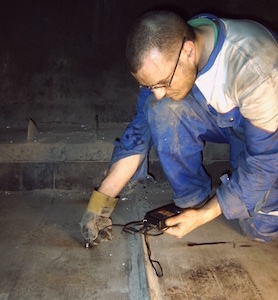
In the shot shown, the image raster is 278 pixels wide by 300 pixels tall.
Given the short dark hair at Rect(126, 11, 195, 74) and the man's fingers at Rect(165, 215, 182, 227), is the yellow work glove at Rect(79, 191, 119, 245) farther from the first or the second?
the short dark hair at Rect(126, 11, 195, 74)

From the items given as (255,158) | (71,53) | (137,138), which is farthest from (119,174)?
(71,53)

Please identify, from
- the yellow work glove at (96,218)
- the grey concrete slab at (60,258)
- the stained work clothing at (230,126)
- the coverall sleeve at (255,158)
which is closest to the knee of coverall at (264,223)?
the stained work clothing at (230,126)

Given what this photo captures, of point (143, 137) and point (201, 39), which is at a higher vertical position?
point (201, 39)

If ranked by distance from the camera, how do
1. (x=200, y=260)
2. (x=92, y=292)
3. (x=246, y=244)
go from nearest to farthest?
(x=92, y=292)
(x=200, y=260)
(x=246, y=244)

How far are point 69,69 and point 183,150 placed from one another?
0.99 meters

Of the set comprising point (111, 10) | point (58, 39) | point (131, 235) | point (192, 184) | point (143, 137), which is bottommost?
point (131, 235)

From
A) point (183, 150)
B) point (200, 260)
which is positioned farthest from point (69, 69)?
point (200, 260)

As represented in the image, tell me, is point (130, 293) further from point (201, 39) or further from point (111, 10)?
point (111, 10)

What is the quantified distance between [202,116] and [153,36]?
1.58 feet

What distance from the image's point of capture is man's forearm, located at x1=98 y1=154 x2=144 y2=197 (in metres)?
1.58

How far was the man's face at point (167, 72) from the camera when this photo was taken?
3.67 feet

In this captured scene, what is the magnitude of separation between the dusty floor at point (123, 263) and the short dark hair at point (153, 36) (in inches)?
28.1

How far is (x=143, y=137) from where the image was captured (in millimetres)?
1614

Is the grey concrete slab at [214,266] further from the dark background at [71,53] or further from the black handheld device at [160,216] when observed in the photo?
the dark background at [71,53]
